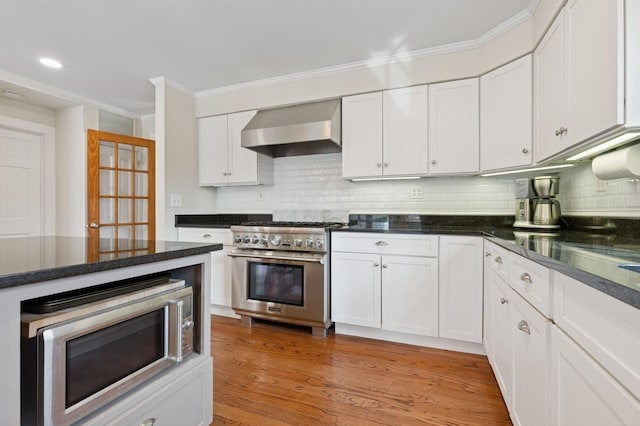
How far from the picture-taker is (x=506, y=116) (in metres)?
2.21

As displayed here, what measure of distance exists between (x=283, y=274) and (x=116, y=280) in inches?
72.2

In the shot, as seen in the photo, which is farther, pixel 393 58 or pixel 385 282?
pixel 393 58

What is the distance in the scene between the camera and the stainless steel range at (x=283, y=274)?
256 cm

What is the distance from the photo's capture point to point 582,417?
78 centimetres

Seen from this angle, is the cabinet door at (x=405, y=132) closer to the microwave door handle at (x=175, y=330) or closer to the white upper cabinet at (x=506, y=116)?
the white upper cabinet at (x=506, y=116)

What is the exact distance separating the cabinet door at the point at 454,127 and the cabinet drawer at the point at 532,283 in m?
1.25

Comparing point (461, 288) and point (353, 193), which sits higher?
point (353, 193)

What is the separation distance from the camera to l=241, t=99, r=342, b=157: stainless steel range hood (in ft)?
8.75

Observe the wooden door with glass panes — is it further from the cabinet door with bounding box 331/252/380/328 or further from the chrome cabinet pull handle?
the chrome cabinet pull handle

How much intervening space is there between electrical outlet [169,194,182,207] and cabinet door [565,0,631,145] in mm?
3258

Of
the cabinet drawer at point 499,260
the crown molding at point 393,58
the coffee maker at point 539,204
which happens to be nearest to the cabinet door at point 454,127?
the crown molding at point 393,58

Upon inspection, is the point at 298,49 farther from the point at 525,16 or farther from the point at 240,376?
the point at 240,376

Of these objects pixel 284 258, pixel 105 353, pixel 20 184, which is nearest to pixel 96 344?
pixel 105 353

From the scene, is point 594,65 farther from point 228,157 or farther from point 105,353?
point 228,157
